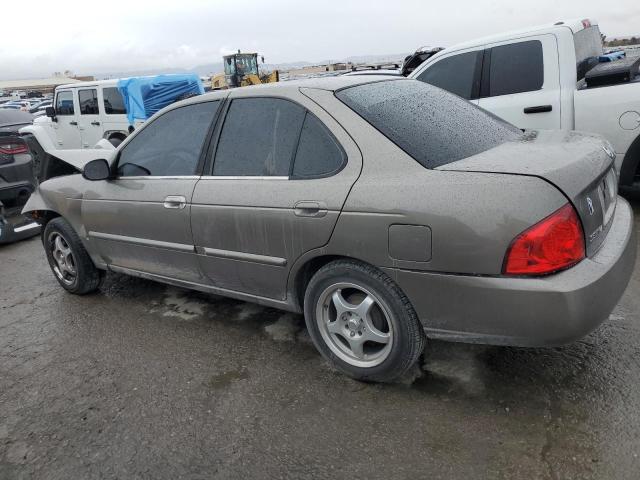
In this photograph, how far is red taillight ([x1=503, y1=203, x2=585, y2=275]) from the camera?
6.79ft

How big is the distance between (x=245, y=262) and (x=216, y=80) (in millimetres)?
27298

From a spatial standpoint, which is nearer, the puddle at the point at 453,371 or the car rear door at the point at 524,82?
the puddle at the point at 453,371

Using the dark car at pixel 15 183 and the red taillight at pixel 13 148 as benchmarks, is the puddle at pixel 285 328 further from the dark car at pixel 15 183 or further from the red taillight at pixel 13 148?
the red taillight at pixel 13 148

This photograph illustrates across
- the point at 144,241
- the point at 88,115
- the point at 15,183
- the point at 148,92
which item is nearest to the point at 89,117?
the point at 88,115

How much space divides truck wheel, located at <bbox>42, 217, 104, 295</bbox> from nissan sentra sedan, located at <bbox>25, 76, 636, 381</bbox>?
0.69 metres

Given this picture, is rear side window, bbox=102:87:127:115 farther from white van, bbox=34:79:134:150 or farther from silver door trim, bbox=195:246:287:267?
silver door trim, bbox=195:246:287:267

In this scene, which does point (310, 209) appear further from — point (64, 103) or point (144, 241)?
point (64, 103)

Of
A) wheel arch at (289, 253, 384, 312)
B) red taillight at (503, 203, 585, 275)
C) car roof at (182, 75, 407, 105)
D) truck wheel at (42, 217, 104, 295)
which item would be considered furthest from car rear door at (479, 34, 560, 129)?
truck wheel at (42, 217, 104, 295)

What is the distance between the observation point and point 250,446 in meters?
2.34

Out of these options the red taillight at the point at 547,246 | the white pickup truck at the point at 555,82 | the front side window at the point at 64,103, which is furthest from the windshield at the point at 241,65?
the red taillight at the point at 547,246

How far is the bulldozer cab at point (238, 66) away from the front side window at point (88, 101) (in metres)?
14.8

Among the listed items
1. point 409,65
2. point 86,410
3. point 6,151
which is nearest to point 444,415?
point 86,410

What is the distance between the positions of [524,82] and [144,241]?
13.3 feet

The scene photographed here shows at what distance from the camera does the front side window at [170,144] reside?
3.30 metres
